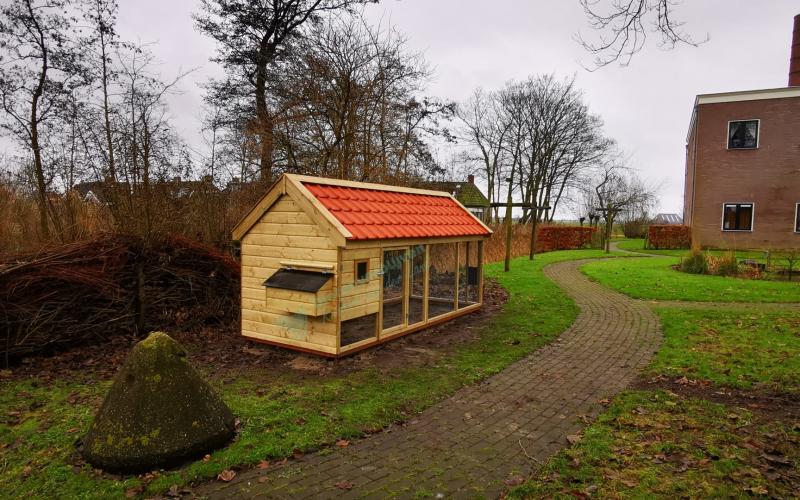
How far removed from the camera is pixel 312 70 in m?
12.3

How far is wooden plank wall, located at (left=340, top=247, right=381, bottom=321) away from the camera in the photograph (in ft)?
24.0

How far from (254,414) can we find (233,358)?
2.51m

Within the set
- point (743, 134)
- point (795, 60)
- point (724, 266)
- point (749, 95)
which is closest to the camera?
point (724, 266)

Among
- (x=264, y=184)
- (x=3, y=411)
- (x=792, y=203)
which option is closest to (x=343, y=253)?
(x=3, y=411)

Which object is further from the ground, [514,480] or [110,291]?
[110,291]

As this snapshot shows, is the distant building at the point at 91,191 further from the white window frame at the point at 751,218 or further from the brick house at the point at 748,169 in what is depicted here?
the white window frame at the point at 751,218

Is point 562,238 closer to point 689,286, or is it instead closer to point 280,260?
point 689,286

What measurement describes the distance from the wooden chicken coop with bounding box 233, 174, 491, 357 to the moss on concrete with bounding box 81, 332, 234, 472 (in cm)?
250

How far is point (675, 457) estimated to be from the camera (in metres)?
4.25

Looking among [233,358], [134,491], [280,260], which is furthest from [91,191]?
[134,491]

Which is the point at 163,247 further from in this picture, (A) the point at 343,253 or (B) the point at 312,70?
(B) the point at 312,70

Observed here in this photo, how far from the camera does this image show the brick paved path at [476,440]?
3.87 metres

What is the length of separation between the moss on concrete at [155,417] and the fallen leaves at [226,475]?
1.42ft

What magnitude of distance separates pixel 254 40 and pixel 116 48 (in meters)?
7.45
